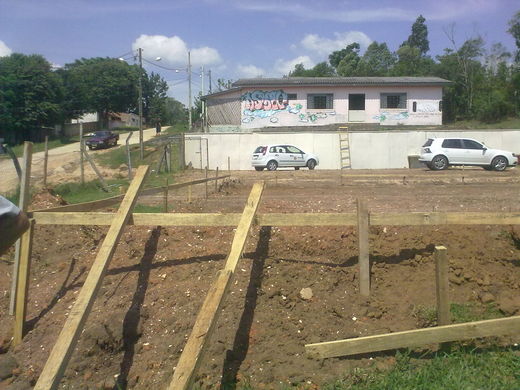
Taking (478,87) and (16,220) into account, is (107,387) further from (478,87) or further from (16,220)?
(478,87)

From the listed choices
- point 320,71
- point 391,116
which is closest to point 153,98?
point 320,71

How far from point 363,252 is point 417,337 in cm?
119

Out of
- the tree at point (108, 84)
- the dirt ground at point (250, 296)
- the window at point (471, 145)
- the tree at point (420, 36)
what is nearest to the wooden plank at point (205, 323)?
the dirt ground at point (250, 296)

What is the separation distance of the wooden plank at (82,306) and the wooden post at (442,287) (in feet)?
A: 10.1

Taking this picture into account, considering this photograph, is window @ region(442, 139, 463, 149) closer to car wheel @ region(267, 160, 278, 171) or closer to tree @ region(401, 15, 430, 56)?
car wheel @ region(267, 160, 278, 171)

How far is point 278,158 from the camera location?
2988cm

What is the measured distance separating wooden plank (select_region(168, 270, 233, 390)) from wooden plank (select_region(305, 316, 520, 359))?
860mm

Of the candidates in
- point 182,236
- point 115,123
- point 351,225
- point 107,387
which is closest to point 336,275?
point 351,225

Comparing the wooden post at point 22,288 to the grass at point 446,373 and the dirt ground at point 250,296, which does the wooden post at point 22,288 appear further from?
the grass at point 446,373

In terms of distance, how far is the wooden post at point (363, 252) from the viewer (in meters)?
5.73

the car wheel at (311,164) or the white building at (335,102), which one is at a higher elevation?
the white building at (335,102)

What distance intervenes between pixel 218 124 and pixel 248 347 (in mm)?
46792

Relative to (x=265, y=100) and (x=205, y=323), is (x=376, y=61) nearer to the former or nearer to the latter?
(x=265, y=100)

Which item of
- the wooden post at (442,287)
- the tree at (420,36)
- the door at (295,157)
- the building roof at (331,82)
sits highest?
the tree at (420,36)
